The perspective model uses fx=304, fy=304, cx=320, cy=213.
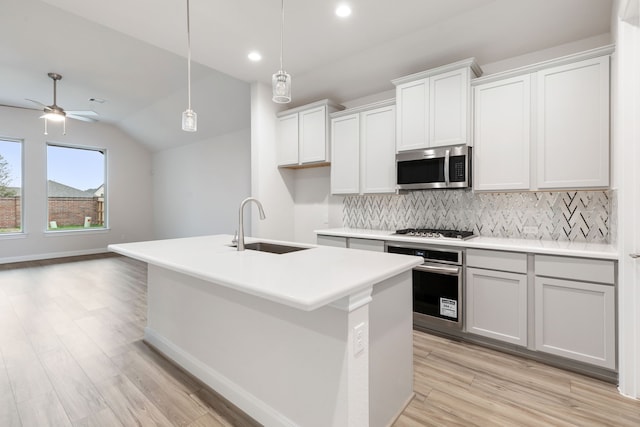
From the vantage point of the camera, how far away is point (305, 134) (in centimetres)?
413

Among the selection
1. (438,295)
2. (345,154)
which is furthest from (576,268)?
(345,154)

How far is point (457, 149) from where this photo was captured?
2.87 m

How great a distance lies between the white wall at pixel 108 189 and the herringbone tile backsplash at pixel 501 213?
22.6 ft

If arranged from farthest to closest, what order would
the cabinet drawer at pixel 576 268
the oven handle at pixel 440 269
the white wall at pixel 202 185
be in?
the white wall at pixel 202 185 < the oven handle at pixel 440 269 < the cabinet drawer at pixel 576 268

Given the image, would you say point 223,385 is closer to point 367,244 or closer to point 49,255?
point 367,244

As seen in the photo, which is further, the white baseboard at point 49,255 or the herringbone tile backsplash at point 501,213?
the white baseboard at point 49,255

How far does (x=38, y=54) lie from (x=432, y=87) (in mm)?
4967

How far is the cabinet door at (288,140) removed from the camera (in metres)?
4.22

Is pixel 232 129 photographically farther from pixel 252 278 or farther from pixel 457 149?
pixel 252 278

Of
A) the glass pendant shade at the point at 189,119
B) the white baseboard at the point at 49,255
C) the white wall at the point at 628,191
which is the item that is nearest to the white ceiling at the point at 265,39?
the white wall at the point at 628,191

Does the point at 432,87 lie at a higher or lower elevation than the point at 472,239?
higher

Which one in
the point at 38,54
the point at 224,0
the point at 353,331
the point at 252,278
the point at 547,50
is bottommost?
the point at 353,331

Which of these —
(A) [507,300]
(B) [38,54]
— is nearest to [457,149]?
(A) [507,300]

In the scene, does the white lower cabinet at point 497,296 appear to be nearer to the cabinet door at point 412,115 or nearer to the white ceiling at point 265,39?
the cabinet door at point 412,115
